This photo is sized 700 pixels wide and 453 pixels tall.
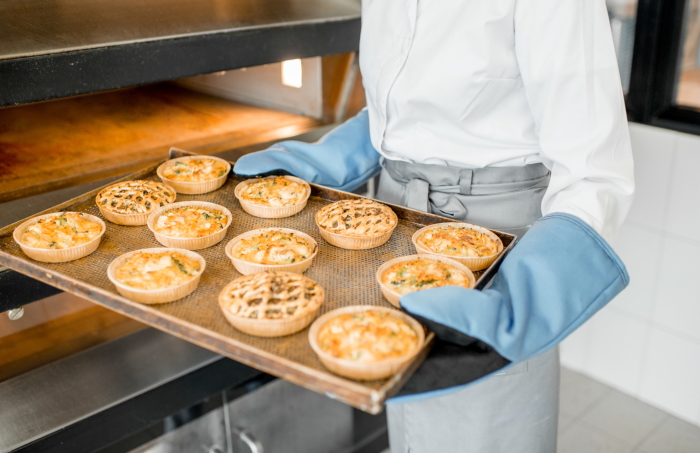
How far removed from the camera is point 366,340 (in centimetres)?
113

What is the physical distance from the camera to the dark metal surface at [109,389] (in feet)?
5.64

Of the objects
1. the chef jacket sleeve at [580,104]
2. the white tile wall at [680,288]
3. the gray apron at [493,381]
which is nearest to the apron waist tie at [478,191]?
the gray apron at [493,381]

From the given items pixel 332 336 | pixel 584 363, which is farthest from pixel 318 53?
pixel 584 363

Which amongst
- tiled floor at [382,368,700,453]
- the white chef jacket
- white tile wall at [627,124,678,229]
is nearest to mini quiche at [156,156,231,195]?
the white chef jacket

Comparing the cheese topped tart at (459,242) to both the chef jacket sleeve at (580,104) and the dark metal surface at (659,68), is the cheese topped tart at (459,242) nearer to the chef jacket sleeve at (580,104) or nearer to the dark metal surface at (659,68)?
the chef jacket sleeve at (580,104)

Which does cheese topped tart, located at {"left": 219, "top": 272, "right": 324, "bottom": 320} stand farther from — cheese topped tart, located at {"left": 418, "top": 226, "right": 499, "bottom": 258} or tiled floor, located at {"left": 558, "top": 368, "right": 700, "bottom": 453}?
tiled floor, located at {"left": 558, "top": 368, "right": 700, "bottom": 453}

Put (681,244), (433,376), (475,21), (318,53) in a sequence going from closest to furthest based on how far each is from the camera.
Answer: (433,376), (475,21), (318,53), (681,244)

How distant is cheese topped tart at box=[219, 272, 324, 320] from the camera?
1.20m

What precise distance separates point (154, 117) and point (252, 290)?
4.64 feet

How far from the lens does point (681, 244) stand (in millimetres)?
2646

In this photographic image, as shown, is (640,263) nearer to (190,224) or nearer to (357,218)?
(357,218)

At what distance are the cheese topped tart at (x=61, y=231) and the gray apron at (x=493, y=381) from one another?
83 cm

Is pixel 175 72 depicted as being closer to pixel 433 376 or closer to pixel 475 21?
pixel 475 21

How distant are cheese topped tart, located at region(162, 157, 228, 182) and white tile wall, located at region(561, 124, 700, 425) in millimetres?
1823
